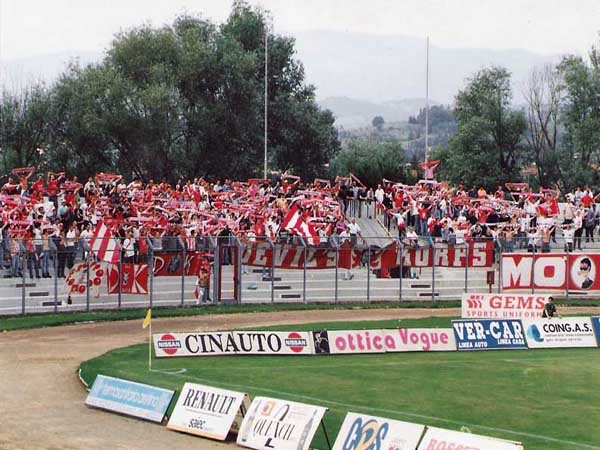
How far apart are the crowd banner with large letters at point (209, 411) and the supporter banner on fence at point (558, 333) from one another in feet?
48.6

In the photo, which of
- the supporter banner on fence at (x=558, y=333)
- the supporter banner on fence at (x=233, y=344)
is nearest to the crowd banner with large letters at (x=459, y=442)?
the supporter banner on fence at (x=233, y=344)

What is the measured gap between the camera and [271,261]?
4572cm

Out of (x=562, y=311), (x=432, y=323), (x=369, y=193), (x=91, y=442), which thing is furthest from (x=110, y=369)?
(x=369, y=193)

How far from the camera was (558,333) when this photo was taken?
120 ft

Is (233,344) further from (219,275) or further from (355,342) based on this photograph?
(219,275)

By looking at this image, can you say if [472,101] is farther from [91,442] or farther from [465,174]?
[91,442]

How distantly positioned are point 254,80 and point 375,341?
5251cm

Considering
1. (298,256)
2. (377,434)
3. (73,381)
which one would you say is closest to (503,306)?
(298,256)

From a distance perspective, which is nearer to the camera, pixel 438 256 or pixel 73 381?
pixel 73 381

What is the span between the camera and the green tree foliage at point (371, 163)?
82812 mm

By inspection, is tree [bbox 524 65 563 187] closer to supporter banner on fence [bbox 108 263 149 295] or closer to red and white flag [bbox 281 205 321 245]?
red and white flag [bbox 281 205 321 245]

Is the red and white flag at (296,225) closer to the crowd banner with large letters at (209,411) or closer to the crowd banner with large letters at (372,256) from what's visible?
the crowd banner with large letters at (372,256)

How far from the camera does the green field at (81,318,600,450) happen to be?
81.7 feet

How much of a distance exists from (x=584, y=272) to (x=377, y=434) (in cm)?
3016
